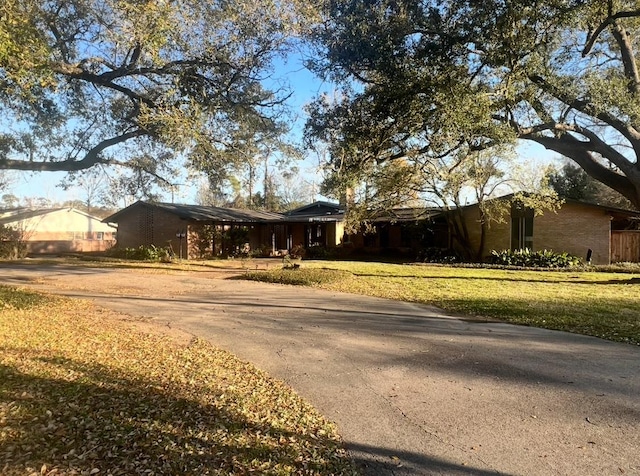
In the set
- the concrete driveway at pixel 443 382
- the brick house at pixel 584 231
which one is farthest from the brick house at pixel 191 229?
the concrete driveway at pixel 443 382

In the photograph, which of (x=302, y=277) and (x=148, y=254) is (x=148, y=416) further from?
(x=148, y=254)

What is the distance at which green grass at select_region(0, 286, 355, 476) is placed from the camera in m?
3.17

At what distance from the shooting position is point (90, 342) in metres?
6.44

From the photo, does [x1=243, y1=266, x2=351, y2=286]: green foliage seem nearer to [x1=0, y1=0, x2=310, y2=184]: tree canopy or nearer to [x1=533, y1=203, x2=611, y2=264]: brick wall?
[x1=0, y1=0, x2=310, y2=184]: tree canopy

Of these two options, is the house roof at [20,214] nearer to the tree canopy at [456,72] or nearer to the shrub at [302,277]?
the shrub at [302,277]

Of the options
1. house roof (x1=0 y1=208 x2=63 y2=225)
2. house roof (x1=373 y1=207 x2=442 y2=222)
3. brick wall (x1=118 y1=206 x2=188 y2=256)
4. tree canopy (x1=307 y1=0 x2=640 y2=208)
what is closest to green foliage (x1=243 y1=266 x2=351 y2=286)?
tree canopy (x1=307 y1=0 x2=640 y2=208)

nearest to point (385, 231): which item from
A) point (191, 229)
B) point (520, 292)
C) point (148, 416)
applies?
point (191, 229)

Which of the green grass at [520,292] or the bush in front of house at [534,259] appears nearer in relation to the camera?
the green grass at [520,292]

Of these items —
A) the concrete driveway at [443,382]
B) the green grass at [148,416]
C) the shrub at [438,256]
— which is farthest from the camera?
the shrub at [438,256]

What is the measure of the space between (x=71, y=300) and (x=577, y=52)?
14.7 meters

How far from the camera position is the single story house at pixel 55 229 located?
35.6 m

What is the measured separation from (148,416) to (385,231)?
94.1 feet

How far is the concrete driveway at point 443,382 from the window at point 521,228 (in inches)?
644

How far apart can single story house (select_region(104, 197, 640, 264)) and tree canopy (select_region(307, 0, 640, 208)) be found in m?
10.4
